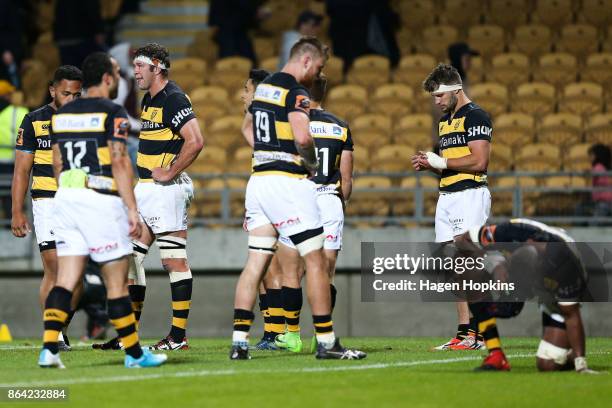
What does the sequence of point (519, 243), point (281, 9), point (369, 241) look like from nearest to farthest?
point (519, 243) < point (369, 241) < point (281, 9)

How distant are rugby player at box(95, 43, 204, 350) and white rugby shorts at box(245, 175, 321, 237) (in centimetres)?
143

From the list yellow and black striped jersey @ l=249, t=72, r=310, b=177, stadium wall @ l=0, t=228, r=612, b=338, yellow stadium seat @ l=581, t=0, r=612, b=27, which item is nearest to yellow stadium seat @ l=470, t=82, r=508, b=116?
yellow stadium seat @ l=581, t=0, r=612, b=27

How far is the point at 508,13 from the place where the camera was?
21078 mm

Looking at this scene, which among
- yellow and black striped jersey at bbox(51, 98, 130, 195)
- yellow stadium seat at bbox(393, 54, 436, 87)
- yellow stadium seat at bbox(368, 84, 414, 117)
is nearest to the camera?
yellow and black striped jersey at bbox(51, 98, 130, 195)

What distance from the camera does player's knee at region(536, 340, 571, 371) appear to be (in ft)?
29.2

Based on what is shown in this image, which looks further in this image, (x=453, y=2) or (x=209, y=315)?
(x=453, y=2)

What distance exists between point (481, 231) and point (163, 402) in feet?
8.41

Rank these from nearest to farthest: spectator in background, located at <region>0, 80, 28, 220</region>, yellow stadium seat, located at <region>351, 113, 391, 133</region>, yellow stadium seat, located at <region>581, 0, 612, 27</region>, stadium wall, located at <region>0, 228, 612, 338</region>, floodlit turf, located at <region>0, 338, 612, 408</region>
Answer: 1. floodlit turf, located at <region>0, 338, 612, 408</region>
2. spectator in background, located at <region>0, 80, 28, 220</region>
3. stadium wall, located at <region>0, 228, 612, 338</region>
4. yellow stadium seat, located at <region>351, 113, 391, 133</region>
5. yellow stadium seat, located at <region>581, 0, 612, 27</region>

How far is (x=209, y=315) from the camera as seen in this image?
663 inches

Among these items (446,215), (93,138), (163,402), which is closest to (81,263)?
(93,138)

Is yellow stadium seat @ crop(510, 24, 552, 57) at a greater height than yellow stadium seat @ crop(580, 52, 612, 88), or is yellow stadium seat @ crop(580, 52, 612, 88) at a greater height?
yellow stadium seat @ crop(510, 24, 552, 57)

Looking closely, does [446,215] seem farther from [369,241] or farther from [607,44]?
[607,44]

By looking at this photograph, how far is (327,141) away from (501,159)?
7042 millimetres

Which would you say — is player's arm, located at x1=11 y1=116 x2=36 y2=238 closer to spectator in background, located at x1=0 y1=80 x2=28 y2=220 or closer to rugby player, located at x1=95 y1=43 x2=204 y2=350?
rugby player, located at x1=95 y1=43 x2=204 y2=350
